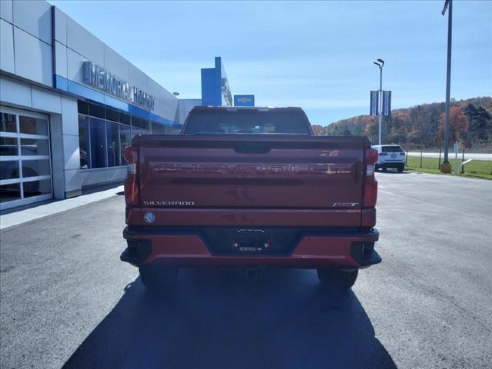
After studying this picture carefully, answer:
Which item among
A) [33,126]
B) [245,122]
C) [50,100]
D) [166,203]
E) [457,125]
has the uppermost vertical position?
[457,125]

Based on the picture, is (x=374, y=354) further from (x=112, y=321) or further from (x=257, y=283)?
(x=112, y=321)

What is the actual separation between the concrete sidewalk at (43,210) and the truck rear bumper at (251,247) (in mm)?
6531

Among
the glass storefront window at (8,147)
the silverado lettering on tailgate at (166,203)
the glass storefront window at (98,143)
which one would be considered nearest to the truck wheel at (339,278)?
the silverado lettering on tailgate at (166,203)

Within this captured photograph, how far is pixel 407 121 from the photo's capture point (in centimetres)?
13112

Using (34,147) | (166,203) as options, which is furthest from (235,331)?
(34,147)

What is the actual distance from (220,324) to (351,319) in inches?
49.8

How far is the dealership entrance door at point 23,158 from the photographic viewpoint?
10.8 metres

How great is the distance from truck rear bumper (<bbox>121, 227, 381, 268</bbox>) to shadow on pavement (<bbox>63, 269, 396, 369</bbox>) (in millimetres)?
636

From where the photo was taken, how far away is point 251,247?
349cm

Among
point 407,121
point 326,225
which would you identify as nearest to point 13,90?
point 326,225

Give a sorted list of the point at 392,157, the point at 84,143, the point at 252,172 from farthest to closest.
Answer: the point at 392,157, the point at 84,143, the point at 252,172

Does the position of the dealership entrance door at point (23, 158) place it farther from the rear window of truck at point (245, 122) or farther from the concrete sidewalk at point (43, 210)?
the rear window of truck at point (245, 122)

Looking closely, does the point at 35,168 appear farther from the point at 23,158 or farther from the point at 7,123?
the point at 7,123

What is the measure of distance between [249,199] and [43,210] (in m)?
9.18
